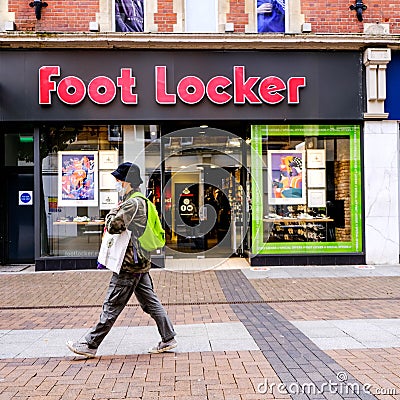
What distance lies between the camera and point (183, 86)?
10875mm

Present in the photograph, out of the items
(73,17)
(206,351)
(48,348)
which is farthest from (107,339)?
(73,17)

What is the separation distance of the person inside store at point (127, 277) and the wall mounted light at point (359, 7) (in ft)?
27.9

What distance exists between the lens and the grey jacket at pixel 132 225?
15.2ft

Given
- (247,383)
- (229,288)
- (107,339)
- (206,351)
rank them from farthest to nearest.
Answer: (229,288)
(107,339)
(206,351)
(247,383)

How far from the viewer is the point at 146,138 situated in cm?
1125

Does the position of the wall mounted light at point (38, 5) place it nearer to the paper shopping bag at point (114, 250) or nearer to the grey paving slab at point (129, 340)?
the grey paving slab at point (129, 340)

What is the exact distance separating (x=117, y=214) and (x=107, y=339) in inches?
72.1

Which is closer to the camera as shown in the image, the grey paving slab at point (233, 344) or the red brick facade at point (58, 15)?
the grey paving slab at point (233, 344)

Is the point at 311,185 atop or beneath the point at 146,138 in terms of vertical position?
beneath

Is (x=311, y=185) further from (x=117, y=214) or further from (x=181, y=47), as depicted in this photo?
(x=117, y=214)

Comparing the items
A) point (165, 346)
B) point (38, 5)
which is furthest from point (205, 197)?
point (165, 346)

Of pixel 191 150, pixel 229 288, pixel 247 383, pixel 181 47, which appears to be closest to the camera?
pixel 247 383

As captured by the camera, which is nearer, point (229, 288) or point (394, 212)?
point (229, 288)

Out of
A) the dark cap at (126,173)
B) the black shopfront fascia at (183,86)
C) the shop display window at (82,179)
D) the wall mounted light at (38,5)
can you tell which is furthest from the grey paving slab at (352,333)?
the wall mounted light at (38,5)
